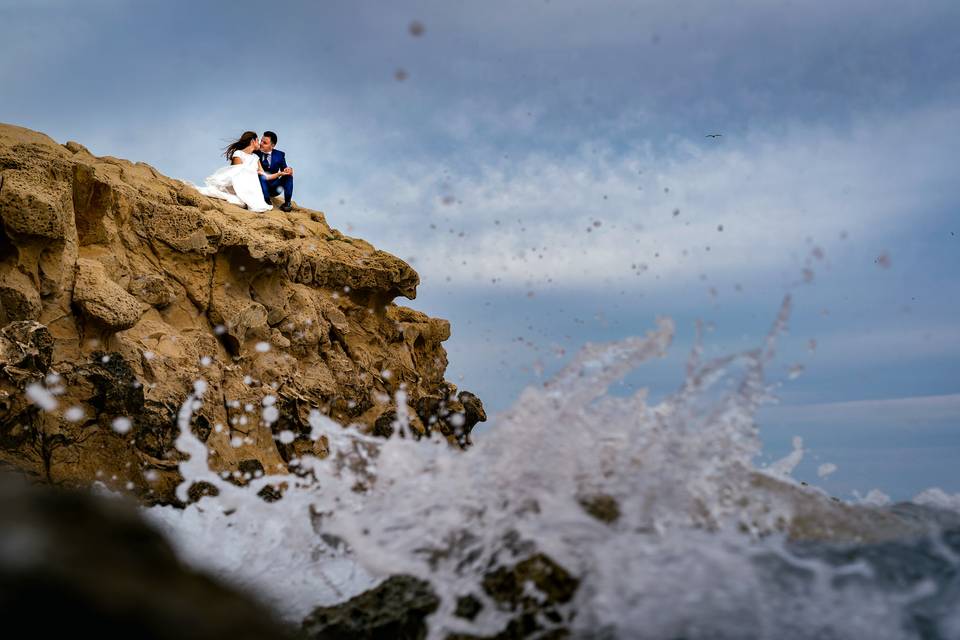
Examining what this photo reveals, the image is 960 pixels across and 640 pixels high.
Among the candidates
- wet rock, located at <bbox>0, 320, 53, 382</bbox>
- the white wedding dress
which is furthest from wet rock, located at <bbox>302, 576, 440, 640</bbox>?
the white wedding dress

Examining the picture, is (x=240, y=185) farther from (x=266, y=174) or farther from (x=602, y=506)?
(x=602, y=506)

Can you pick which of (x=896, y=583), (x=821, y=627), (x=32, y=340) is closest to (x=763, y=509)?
(x=896, y=583)

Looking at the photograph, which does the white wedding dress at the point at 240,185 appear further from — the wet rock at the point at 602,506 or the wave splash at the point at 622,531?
the wet rock at the point at 602,506

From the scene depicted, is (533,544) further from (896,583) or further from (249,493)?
(249,493)

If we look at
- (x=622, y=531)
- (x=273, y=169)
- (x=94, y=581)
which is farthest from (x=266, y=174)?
(x=94, y=581)

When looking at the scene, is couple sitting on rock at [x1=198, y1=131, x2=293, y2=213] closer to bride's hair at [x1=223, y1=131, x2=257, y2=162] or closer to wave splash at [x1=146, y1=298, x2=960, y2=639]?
bride's hair at [x1=223, y1=131, x2=257, y2=162]

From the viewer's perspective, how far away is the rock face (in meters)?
7.11

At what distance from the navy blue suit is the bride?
10cm

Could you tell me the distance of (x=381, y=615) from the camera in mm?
2486

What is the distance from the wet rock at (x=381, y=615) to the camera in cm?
242

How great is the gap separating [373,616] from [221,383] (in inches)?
279

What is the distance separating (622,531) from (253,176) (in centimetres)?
1102

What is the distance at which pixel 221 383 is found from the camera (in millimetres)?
8969

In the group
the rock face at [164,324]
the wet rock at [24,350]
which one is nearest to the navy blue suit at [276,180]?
the rock face at [164,324]
